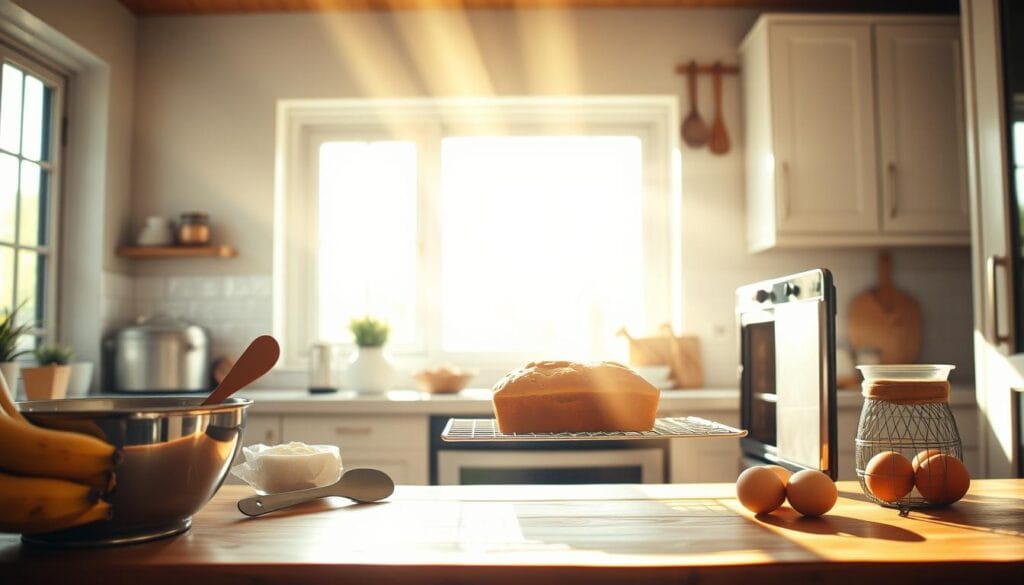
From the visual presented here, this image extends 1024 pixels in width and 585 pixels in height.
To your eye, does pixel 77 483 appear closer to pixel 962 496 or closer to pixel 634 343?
pixel 962 496

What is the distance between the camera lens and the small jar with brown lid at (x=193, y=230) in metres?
3.38

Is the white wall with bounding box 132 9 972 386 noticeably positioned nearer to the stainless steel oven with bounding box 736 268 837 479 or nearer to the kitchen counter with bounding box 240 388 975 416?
the kitchen counter with bounding box 240 388 975 416

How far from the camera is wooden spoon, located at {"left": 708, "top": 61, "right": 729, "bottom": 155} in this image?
350 centimetres

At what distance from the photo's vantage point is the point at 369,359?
10.4 ft

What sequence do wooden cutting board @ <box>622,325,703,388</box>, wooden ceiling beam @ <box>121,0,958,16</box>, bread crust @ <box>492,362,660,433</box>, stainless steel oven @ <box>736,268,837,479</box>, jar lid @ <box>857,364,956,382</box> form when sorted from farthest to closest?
wooden ceiling beam @ <box>121,0,958,16</box> < wooden cutting board @ <box>622,325,703,388</box> < bread crust @ <box>492,362,660,433</box> < stainless steel oven @ <box>736,268,837,479</box> < jar lid @ <box>857,364,956,382</box>

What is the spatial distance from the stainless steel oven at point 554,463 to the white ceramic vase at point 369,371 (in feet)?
1.63

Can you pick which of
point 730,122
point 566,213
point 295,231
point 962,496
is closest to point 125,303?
point 295,231

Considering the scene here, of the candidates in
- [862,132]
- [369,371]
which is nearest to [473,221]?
[369,371]

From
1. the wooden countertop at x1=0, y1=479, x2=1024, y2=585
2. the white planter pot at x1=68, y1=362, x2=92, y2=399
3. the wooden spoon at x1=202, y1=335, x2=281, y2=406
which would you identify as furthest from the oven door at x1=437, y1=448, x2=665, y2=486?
the wooden spoon at x1=202, y1=335, x2=281, y2=406

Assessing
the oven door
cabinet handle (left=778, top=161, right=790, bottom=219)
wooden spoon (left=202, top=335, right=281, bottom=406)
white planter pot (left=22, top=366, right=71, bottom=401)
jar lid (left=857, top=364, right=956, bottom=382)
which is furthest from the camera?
cabinet handle (left=778, top=161, right=790, bottom=219)

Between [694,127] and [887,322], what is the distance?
3.71 ft

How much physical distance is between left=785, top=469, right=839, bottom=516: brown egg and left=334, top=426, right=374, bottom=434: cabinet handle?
1.93 m

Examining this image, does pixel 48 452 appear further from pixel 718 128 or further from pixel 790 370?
pixel 718 128

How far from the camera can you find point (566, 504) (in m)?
1.28
